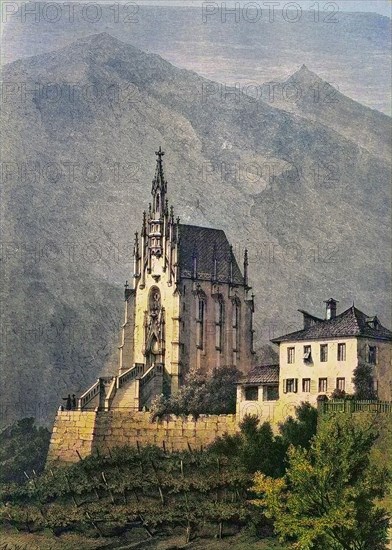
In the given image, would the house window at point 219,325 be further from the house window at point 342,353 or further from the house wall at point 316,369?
the house window at point 342,353

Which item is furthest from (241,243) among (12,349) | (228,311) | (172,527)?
(172,527)

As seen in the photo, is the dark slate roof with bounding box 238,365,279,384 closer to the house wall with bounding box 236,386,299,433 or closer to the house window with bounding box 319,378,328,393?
the house wall with bounding box 236,386,299,433

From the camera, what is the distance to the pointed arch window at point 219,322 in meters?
89.5

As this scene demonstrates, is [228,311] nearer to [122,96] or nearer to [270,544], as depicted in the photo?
[122,96]

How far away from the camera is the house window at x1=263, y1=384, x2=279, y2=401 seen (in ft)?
248

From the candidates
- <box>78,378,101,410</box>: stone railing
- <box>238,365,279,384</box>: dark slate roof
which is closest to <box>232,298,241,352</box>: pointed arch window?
<box>78,378,101,410</box>: stone railing

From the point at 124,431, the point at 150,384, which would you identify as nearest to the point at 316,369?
the point at 124,431

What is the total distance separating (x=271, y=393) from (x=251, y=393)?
145 cm

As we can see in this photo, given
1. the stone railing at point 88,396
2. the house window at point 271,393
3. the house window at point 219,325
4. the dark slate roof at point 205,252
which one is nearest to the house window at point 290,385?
the house window at point 271,393

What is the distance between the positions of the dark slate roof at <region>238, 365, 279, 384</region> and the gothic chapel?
9.12 metres

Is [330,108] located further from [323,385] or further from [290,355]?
[323,385]

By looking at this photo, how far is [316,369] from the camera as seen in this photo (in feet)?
241

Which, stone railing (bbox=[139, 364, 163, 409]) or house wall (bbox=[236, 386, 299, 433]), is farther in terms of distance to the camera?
stone railing (bbox=[139, 364, 163, 409])

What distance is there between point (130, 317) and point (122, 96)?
19579mm
